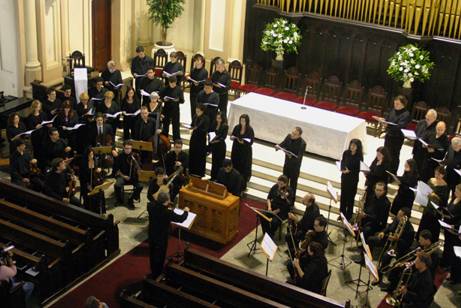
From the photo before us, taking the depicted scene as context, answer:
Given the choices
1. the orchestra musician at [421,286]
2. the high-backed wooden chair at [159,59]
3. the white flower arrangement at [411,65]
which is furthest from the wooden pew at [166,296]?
Result: the high-backed wooden chair at [159,59]

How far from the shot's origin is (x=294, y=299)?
30.5ft

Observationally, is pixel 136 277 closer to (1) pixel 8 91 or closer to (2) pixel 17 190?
(2) pixel 17 190

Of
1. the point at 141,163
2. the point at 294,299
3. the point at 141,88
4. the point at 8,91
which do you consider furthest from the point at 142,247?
the point at 8,91

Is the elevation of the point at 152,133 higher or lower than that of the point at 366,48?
lower

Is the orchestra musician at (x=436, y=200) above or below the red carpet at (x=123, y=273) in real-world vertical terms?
above

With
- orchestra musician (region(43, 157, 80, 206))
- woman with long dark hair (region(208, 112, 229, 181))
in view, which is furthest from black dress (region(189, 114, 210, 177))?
orchestra musician (region(43, 157, 80, 206))

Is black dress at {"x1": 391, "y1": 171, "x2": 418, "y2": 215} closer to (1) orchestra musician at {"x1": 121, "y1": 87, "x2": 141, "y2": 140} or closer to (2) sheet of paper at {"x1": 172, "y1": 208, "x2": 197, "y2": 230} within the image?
(2) sheet of paper at {"x1": 172, "y1": 208, "x2": 197, "y2": 230}

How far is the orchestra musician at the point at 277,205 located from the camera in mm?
11531

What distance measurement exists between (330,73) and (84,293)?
923 centimetres

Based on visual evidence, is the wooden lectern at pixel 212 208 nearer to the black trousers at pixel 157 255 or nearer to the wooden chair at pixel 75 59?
the black trousers at pixel 157 255

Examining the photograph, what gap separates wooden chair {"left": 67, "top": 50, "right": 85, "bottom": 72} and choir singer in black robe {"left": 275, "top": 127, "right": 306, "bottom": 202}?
640 cm

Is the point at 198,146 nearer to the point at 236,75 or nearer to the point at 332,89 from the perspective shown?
the point at 236,75

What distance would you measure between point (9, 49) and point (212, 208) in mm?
7469

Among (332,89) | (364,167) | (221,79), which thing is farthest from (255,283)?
(332,89)
